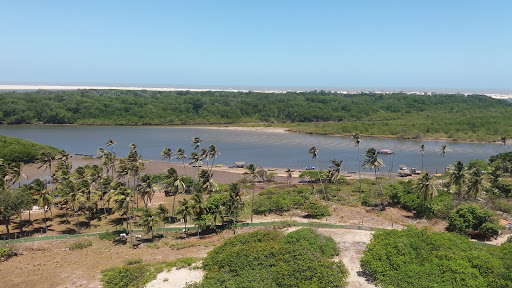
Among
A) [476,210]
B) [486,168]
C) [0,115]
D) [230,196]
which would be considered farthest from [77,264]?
[0,115]

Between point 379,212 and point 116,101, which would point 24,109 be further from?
point 379,212

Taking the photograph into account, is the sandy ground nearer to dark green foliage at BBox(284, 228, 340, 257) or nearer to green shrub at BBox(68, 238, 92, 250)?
dark green foliage at BBox(284, 228, 340, 257)

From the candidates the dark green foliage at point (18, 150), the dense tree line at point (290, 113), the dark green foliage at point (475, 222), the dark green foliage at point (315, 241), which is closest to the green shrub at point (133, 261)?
the dark green foliage at point (315, 241)

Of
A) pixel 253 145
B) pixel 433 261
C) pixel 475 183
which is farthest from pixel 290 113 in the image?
pixel 433 261

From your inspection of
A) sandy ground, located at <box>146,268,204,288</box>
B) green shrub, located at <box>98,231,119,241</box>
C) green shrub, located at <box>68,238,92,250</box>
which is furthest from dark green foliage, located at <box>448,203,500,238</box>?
green shrub, located at <box>68,238,92,250</box>

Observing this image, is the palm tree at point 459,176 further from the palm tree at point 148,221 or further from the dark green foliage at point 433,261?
the palm tree at point 148,221

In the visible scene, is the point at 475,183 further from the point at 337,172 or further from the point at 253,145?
the point at 253,145
